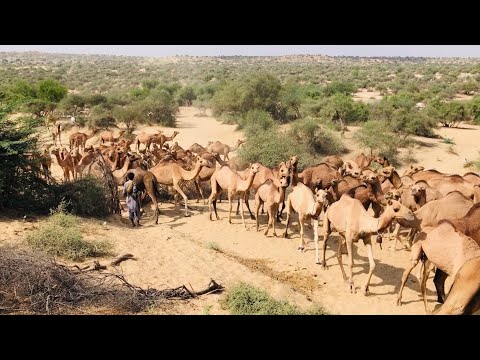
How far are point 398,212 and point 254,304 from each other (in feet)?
10.4

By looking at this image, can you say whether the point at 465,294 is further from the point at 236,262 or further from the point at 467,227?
the point at 236,262

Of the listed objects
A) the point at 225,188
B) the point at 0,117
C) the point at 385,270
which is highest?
the point at 0,117

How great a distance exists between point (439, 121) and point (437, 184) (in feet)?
63.0

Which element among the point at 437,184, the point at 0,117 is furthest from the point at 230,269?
the point at 0,117

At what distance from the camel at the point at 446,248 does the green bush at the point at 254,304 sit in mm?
2028

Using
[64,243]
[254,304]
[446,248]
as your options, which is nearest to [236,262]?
[254,304]

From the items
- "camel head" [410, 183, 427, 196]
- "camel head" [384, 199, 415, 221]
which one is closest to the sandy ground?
"camel head" [410, 183, 427, 196]

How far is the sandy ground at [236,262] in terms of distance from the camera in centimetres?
817

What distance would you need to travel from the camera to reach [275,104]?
29906mm

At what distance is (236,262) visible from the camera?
9.61m

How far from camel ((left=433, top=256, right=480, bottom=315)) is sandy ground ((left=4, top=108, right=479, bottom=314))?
314cm

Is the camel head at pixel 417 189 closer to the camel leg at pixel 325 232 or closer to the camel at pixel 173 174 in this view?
the camel leg at pixel 325 232

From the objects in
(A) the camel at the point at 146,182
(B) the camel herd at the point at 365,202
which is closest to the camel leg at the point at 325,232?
(B) the camel herd at the point at 365,202
